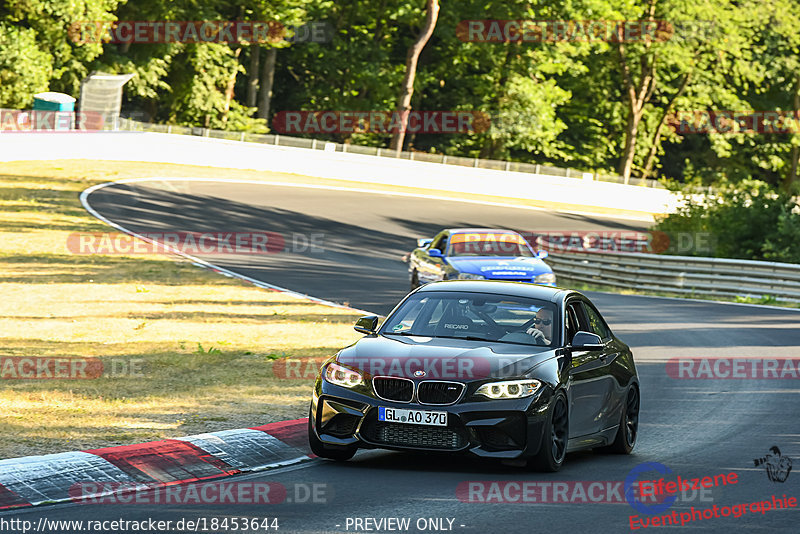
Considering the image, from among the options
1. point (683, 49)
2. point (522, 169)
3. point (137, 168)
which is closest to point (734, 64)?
point (683, 49)

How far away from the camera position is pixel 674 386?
1449 cm

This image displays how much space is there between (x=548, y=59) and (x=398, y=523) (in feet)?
210

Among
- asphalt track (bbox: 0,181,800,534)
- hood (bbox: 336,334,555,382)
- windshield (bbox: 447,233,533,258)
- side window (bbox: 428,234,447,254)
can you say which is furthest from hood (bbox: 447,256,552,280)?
hood (bbox: 336,334,555,382)

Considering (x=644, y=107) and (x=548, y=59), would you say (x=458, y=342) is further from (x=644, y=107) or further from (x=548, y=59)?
(x=644, y=107)

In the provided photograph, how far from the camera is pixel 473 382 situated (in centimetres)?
853

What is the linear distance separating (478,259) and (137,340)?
7.71 m

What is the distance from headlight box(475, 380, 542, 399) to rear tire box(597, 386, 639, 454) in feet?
6.18

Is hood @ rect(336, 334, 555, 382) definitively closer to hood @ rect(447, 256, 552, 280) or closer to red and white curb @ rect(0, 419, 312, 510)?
red and white curb @ rect(0, 419, 312, 510)

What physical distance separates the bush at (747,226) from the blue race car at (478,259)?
448 inches

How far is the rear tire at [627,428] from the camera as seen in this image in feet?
33.6

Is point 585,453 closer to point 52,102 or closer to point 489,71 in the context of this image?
point 52,102

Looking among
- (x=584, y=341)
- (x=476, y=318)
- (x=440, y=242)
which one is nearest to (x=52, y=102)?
(x=440, y=242)

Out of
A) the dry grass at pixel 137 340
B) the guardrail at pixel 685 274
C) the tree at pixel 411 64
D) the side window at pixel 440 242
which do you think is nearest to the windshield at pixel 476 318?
the dry grass at pixel 137 340

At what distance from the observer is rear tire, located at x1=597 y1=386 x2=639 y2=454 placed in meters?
10.2
